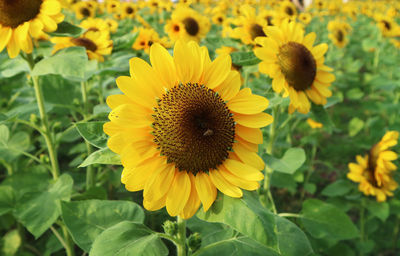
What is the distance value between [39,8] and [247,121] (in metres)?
1.11

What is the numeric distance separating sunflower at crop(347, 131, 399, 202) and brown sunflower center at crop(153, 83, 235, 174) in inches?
71.8

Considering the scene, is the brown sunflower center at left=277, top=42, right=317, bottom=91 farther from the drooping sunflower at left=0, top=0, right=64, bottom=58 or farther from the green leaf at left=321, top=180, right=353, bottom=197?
the green leaf at left=321, top=180, right=353, bottom=197

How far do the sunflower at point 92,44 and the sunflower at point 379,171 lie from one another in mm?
2066

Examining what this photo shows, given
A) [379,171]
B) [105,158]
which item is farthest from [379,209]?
[105,158]

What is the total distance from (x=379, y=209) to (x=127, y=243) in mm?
2191

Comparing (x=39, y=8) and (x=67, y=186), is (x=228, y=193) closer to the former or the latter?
(x=67, y=186)

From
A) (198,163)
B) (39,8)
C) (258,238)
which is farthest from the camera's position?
(39,8)

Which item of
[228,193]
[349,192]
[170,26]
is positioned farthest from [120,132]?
[170,26]

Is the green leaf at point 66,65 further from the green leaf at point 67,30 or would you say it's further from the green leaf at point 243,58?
the green leaf at point 243,58

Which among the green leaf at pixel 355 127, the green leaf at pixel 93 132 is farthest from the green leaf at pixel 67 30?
the green leaf at pixel 355 127

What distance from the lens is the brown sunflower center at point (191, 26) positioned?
11.8 feet

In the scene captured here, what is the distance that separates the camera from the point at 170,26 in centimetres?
358

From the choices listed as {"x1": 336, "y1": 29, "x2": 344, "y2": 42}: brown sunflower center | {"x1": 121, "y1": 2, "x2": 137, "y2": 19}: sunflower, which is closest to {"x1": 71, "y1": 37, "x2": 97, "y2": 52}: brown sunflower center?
{"x1": 121, "y1": 2, "x2": 137, "y2": 19}: sunflower

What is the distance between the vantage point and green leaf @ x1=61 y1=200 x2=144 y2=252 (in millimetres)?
1312
